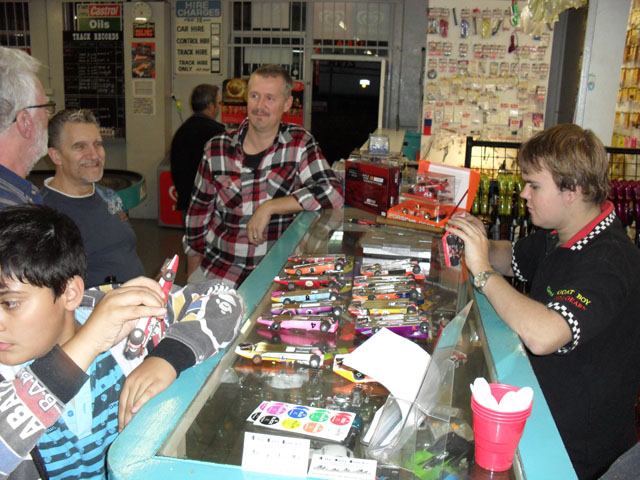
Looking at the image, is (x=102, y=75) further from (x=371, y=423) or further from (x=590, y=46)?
(x=371, y=423)

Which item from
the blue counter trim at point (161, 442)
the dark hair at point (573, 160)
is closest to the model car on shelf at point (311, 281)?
the blue counter trim at point (161, 442)

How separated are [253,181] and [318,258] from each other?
103 centimetres

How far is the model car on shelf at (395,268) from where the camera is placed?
2.05 m

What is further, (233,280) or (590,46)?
(590,46)

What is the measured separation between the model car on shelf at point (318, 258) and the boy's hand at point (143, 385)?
33.9 inches

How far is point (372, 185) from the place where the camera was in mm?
2891

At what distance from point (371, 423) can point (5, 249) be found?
35.2 inches

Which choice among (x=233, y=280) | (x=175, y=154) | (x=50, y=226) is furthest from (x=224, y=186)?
(x=175, y=154)

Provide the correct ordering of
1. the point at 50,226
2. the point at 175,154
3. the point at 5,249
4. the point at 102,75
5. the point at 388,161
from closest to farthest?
1. the point at 5,249
2. the point at 50,226
3. the point at 388,161
4. the point at 175,154
5. the point at 102,75

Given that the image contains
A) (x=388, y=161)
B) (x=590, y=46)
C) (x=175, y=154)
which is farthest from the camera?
(x=175, y=154)

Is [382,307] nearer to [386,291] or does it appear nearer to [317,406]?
[386,291]

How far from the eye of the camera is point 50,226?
4.64 feet

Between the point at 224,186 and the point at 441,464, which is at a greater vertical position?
the point at 224,186

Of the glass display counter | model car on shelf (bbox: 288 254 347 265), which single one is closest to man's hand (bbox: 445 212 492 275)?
the glass display counter
